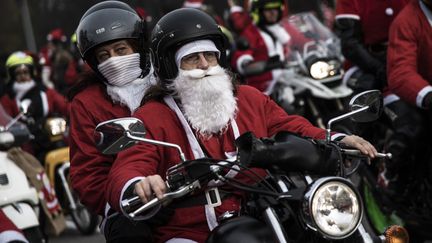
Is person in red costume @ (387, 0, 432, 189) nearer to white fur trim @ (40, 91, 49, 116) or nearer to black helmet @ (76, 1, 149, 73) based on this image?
black helmet @ (76, 1, 149, 73)

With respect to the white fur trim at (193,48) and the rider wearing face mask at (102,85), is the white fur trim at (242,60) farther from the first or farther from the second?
the white fur trim at (193,48)

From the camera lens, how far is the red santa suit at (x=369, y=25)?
789 cm

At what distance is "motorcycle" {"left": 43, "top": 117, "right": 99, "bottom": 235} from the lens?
10703 mm

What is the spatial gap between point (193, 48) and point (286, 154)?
3.00 feet

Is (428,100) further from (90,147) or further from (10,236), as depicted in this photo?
(10,236)

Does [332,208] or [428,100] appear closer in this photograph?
[332,208]

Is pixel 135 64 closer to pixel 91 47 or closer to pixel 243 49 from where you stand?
pixel 91 47

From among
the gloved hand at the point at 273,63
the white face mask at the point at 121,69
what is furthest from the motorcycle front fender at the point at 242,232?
the gloved hand at the point at 273,63

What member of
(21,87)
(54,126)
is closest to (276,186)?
(54,126)

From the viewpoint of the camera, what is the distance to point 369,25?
26.4 feet

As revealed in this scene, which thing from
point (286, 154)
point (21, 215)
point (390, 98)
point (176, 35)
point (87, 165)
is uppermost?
point (176, 35)

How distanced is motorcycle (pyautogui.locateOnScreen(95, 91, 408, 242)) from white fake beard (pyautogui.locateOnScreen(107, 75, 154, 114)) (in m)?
1.59

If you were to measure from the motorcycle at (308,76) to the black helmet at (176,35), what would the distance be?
470 centimetres

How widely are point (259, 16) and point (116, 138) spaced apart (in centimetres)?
784
